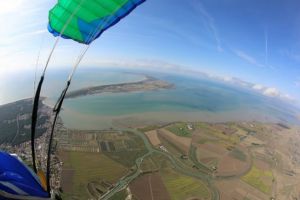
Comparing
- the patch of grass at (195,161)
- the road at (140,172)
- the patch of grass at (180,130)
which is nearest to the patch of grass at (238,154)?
A: the patch of grass at (195,161)

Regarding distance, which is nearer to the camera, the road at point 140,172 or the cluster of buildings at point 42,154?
the cluster of buildings at point 42,154

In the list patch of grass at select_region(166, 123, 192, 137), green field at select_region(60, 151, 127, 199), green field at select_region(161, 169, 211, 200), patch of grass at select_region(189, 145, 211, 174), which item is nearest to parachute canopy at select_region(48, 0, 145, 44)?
green field at select_region(60, 151, 127, 199)

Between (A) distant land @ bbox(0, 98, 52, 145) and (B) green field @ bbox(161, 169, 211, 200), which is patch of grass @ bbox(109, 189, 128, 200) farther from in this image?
(A) distant land @ bbox(0, 98, 52, 145)

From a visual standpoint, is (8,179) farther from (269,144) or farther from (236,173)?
(269,144)

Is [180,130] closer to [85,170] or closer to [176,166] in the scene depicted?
[176,166]

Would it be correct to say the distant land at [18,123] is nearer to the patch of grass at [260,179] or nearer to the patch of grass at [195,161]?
the patch of grass at [195,161]

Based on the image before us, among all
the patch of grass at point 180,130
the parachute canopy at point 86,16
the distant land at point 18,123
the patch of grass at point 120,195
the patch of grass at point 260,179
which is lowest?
the distant land at point 18,123
